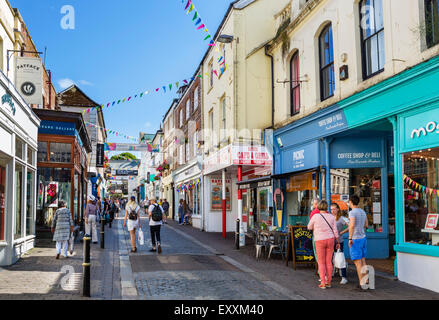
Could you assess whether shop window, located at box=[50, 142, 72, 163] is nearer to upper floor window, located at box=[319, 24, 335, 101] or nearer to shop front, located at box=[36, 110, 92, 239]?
shop front, located at box=[36, 110, 92, 239]

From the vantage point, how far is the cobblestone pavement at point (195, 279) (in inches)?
285

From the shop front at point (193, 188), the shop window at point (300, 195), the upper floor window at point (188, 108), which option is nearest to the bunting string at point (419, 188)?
the shop window at point (300, 195)

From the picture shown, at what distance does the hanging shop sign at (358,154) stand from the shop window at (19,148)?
8.52 metres

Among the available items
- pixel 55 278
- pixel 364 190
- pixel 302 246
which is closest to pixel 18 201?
pixel 55 278

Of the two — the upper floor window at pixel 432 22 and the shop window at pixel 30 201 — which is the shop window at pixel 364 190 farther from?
the shop window at pixel 30 201

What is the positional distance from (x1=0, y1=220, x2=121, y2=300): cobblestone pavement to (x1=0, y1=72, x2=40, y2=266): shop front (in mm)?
492

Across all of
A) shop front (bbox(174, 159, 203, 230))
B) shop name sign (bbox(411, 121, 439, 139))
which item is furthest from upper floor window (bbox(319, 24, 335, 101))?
shop front (bbox(174, 159, 203, 230))

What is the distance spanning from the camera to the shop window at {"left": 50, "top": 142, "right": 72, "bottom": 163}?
15.7 m

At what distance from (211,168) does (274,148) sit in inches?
216

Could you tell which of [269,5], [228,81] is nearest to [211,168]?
[228,81]

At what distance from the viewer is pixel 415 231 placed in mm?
8438

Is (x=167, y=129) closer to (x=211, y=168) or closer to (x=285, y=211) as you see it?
(x=211, y=168)
